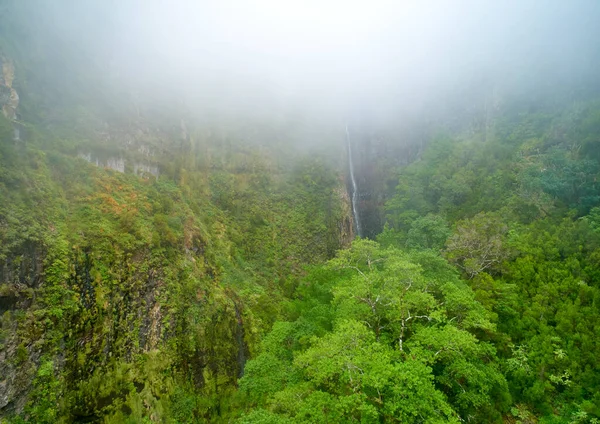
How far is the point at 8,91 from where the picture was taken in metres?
18.6

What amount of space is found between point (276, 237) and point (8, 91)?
832 inches

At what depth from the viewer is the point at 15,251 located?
11562mm

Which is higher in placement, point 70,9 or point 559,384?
point 70,9

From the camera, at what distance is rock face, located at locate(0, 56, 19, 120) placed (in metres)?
18.1

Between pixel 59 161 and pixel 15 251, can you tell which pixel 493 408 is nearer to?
pixel 15 251

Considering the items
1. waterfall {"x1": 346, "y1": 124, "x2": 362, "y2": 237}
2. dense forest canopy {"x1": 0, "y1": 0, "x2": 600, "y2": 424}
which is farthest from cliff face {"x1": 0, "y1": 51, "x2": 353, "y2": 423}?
waterfall {"x1": 346, "y1": 124, "x2": 362, "y2": 237}

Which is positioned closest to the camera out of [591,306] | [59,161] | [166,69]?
[591,306]

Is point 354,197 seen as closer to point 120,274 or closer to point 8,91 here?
point 120,274

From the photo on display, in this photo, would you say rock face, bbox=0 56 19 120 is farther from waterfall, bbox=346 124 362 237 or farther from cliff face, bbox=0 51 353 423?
waterfall, bbox=346 124 362 237

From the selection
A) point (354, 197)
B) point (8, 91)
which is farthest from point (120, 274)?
point (354, 197)

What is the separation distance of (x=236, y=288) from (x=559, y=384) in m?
17.0

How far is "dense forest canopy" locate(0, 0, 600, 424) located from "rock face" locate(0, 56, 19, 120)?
0.46 feet

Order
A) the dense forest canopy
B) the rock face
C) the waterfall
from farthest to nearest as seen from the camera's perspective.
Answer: the waterfall, the rock face, the dense forest canopy

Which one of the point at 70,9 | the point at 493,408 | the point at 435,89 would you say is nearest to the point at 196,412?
the point at 493,408
